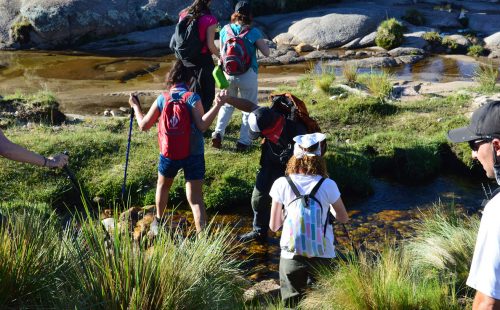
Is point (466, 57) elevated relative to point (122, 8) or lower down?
lower down

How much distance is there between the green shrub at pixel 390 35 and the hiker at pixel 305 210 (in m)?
14.3

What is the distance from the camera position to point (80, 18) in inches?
738

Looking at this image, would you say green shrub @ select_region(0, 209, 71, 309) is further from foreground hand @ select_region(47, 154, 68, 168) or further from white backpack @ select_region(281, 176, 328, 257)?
white backpack @ select_region(281, 176, 328, 257)

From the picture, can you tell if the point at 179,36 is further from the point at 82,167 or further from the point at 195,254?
the point at 195,254

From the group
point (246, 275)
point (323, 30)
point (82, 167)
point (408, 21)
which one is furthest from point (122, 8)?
point (246, 275)

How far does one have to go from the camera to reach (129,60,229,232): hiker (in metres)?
5.18

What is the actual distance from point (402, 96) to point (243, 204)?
194 inches

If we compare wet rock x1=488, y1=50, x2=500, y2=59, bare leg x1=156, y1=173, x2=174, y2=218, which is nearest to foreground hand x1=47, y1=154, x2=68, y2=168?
bare leg x1=156, y1=173, x2=174, y2=218

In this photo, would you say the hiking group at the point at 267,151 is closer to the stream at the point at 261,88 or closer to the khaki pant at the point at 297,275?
the khaki pant at the point at 297,275

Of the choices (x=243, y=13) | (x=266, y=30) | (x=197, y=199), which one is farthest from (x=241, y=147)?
(x=266, y=30)

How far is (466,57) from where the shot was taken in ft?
55.5

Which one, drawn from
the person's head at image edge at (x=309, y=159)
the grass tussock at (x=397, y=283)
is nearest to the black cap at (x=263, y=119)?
the person's head at image edge at (x=309, y=159)

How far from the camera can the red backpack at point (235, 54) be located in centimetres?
698

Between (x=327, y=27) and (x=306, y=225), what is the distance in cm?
1547
